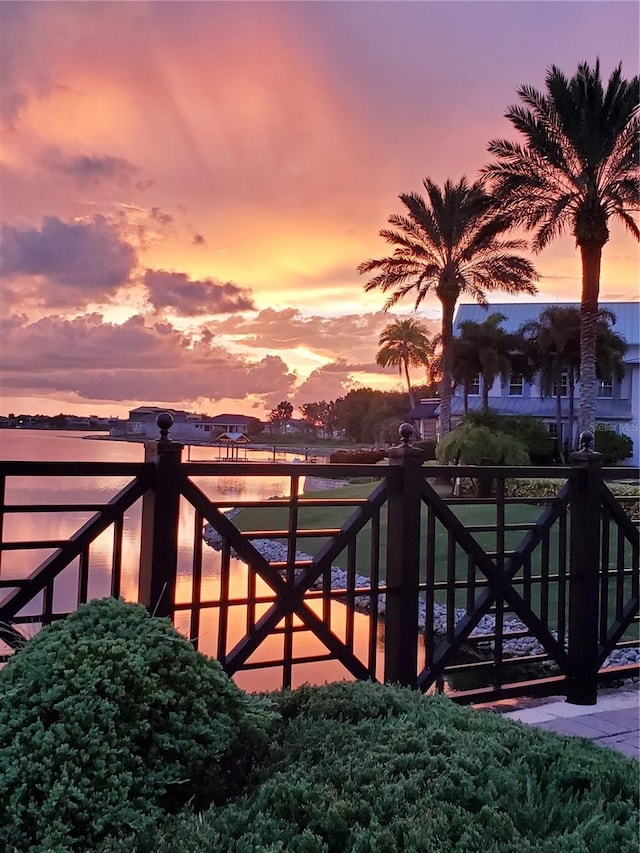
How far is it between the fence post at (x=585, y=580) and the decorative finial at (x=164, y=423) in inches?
97.9

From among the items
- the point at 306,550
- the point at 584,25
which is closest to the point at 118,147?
the point at 584,25

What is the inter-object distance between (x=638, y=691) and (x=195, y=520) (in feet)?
10.4

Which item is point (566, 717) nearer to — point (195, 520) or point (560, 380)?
point (195, 520)

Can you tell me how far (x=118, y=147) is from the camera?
21.3 ft

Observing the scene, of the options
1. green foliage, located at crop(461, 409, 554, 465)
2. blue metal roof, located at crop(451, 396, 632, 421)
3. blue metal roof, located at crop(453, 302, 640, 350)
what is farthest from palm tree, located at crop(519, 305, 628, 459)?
blue metal roof, located at crop(453, 302, 640, 350)

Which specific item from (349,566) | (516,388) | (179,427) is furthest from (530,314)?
(179,427)

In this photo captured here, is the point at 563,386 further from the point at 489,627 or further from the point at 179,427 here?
the point at 179,427

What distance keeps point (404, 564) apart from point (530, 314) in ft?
117

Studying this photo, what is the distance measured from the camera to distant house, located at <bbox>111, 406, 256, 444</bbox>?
124 inches

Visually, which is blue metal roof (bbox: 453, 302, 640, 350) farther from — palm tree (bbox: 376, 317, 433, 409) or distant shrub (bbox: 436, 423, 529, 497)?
distant shrub (bbox: 436, 423, 529, 497)

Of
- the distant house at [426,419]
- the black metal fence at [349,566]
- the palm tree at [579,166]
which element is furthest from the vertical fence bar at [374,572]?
the distant house at [426,419]

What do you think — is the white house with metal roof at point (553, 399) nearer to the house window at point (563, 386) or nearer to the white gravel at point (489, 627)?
the house window at point (563, 386)

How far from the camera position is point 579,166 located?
59.4ft

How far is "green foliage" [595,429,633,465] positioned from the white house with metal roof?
62 cm
